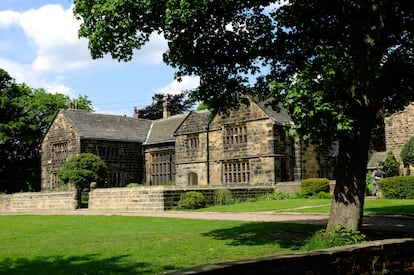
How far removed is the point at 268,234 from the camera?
556 inches

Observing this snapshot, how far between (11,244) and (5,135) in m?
41.3

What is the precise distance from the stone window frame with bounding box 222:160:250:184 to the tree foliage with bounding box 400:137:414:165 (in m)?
11.1

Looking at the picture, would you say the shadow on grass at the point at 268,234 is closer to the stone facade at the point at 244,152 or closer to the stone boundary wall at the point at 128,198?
the stone boundary wall at the point at 128,198

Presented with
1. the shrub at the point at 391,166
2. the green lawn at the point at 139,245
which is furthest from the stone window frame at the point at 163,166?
the green lawn at the point at 139,245

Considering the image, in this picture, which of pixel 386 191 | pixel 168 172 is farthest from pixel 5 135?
pixel 386 191

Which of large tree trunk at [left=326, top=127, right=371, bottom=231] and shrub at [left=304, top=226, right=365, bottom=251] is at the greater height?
large tree trunk at [left=326, top=127, right=371, bottom=231]

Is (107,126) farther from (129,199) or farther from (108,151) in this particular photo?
(129,199)

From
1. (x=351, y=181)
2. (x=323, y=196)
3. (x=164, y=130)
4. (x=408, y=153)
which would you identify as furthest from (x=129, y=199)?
(x=164, y=130)

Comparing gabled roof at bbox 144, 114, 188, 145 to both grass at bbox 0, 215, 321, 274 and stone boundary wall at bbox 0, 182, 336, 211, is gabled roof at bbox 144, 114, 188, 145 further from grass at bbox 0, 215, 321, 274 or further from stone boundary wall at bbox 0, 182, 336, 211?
grass at bbox 0, 215, 321, 274

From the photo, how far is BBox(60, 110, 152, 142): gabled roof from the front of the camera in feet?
151

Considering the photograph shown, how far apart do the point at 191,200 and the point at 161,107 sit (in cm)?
3874

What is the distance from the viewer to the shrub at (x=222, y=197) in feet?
97.9

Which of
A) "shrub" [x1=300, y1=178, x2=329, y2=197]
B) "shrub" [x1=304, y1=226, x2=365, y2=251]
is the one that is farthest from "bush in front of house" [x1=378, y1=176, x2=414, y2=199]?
"shrub" [x1=304, y1=226, x2=365, y2=251]

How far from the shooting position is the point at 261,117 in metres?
37.2
